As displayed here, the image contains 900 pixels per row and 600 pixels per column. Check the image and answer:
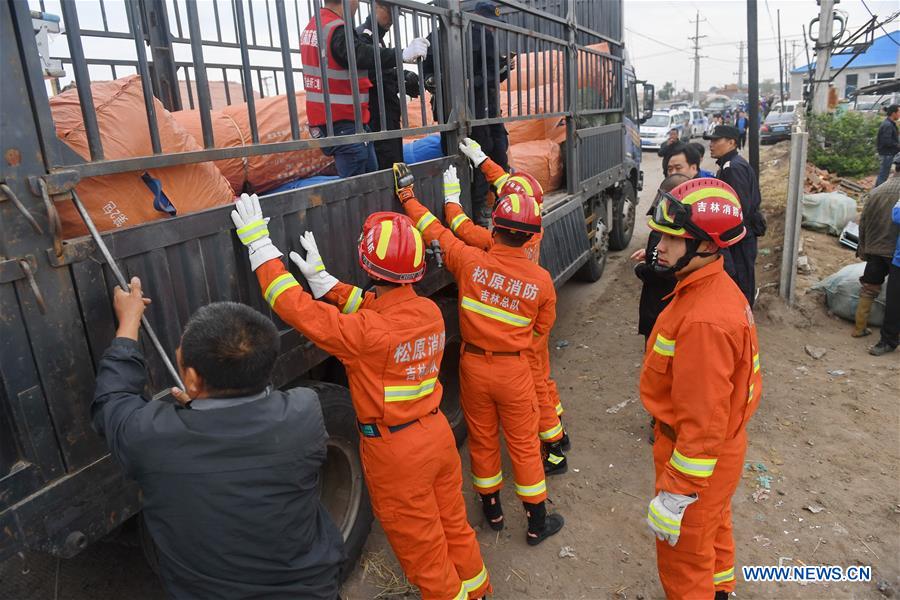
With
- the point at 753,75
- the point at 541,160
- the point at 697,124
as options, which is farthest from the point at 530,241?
the point at 697,124

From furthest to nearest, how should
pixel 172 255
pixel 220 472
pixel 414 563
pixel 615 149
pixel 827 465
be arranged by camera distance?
1. pixel 615 149
2. pixel 827 465
3. pixel 414 563
4. pixel 172 255
5. pixel 220 472

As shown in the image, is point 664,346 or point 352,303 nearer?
point 664,346

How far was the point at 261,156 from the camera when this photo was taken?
10.1 ft

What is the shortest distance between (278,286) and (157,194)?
0.48m

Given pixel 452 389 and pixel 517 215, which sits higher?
pixel 517 215

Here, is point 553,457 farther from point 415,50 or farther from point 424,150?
point 415,50

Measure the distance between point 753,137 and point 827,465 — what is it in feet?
15.0

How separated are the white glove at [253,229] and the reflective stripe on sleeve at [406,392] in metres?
0.67

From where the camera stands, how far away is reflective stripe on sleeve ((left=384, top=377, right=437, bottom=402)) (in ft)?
7.78

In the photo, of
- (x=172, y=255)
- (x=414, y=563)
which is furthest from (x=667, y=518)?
(x=172, y=255)

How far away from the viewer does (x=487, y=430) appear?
3.18m

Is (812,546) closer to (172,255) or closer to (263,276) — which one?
(263,276)

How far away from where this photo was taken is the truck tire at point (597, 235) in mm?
6758

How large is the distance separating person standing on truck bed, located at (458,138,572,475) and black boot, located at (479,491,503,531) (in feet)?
1.84
